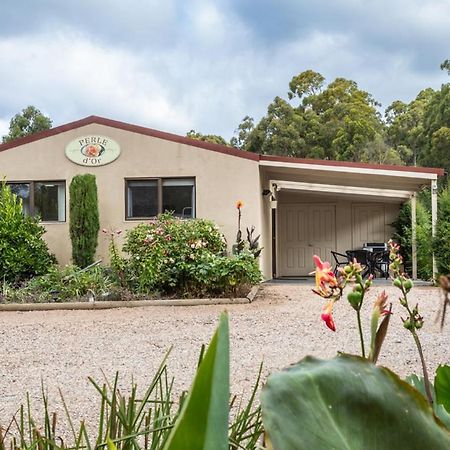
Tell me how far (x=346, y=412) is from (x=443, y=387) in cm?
35

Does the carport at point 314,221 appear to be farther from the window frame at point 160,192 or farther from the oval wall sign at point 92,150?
the oval wall sign at point 92,150

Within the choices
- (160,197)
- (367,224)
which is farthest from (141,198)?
(367,224)

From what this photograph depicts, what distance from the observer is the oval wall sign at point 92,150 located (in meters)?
11.7

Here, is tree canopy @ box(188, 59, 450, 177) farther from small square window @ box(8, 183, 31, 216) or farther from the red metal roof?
small square window @ box(8, 183, 31, 216)

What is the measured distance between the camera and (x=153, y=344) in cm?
587

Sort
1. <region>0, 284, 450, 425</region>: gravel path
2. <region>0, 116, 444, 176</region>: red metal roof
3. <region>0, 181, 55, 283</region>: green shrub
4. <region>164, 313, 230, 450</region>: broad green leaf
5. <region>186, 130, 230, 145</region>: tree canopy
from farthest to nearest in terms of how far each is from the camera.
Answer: <region>186, 130, 230, 145</region>: tree canopy < <region>0, 116, 444, 176</region>: red metal roof < <region>0, 181, 55, 283</region>: green shrub < <region>0, 284, 450, 425</region>: gravel path < <region>164, 313, 230, 450</region>: broad green leaf

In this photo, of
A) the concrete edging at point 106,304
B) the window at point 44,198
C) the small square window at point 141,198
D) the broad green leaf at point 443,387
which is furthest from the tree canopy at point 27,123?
the broad green leaf at point 443,387

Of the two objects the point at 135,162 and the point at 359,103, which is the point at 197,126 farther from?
the point at 135,162

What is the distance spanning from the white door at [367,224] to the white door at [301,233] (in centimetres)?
62

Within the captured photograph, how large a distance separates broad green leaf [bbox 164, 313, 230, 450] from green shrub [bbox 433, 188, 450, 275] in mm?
10991

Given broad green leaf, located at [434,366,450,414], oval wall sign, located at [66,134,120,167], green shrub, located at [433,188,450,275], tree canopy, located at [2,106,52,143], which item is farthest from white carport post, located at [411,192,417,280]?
tree canopy, located at [2,106,52,143]

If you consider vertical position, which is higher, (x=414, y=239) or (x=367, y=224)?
(x=367, y=224)

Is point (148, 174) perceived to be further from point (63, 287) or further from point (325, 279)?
point (325, 279)

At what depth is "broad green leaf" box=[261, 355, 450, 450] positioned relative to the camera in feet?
1.28
